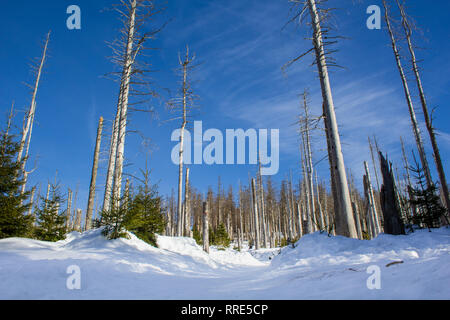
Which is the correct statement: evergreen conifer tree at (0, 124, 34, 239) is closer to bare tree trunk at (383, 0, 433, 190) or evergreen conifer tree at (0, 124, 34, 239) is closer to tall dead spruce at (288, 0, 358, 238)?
tall dead spruce at (288, 0, 358, 238)

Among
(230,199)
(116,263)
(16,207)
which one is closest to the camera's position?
(116,263)

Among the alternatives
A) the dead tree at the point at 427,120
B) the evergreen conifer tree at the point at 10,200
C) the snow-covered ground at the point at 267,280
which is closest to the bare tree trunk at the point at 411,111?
the dead tree at the point at 427,120

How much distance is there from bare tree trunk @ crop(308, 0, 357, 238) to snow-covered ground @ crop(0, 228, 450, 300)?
743 mm

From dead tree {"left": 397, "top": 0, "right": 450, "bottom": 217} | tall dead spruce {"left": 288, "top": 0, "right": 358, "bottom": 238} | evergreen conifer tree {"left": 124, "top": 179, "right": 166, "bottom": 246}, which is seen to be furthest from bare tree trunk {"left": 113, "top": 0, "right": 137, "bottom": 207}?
dead tree {"left": 397, "top": 0, "right": 450, "bottom": 217}

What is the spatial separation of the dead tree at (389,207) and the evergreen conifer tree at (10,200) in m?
11.3

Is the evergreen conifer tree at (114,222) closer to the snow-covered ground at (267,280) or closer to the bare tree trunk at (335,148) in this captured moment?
the snow-covered ground at (267,280)

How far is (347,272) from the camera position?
11.8 feet

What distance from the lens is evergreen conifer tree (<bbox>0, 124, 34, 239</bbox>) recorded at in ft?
24.1

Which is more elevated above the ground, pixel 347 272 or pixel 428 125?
pixel 428 125

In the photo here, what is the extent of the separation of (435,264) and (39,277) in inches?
196
